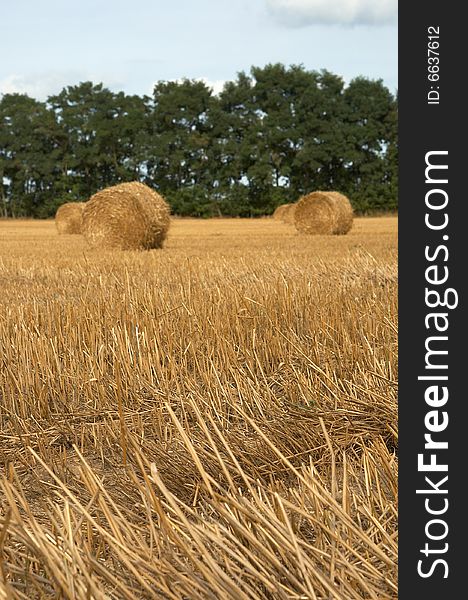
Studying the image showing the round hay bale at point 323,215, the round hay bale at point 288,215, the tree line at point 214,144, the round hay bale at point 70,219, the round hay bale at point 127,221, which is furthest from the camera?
the tree line at point 214,144

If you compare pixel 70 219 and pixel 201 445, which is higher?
pixel 70 219

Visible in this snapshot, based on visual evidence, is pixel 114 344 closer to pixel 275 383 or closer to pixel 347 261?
pixel 275 383

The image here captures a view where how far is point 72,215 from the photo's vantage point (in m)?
20.4

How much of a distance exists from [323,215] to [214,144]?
92.3 ft

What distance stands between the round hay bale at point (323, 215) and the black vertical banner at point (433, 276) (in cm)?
1733

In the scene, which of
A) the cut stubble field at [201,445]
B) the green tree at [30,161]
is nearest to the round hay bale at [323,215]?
the cut stubble field at [201,445]

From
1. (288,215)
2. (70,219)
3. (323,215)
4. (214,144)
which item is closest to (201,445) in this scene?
(323,215)

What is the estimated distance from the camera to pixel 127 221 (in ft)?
42.2

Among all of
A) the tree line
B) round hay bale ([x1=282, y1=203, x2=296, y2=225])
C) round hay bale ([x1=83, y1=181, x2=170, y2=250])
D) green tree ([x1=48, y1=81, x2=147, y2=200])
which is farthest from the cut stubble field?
green tree ([x1=48, y1=81, x2=147, y2=200])

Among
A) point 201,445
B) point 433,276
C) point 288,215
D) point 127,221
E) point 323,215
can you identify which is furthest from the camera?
point 288,215

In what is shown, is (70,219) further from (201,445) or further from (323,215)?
(201,445)

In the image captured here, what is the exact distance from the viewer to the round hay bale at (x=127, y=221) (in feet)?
42.0

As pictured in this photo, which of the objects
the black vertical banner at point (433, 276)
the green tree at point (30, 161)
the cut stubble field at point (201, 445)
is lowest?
the cut stubble field at point (201, 445)

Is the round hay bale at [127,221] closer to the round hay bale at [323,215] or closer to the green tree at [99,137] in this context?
the round hay bale at [323,215]
